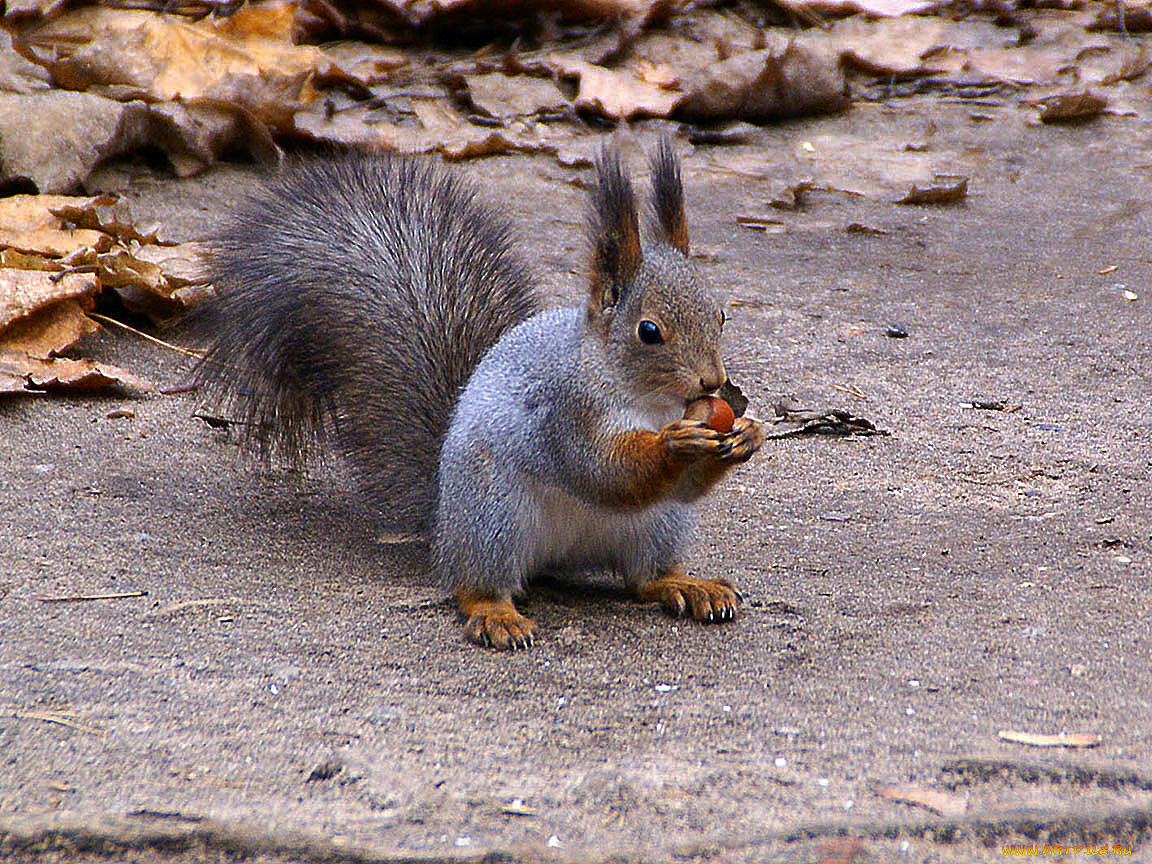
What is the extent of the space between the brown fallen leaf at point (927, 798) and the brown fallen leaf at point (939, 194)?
3.20 m

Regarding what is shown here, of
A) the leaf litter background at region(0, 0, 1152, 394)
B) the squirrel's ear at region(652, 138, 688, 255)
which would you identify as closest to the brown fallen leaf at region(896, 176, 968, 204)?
the leaf litter background at region(0, 0, 1152, 394)

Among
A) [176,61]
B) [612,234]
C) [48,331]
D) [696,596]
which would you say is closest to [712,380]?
[612,234]

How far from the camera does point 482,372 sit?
215cm

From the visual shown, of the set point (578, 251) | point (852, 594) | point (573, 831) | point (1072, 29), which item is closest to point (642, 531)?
point (852, 594)

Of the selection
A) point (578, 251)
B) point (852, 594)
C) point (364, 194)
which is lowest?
point (852, 594)

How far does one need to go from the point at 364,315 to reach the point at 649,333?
0.65 meters

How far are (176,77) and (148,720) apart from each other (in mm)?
3113

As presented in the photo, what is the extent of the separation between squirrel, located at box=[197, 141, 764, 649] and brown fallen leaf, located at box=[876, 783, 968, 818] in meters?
0.59

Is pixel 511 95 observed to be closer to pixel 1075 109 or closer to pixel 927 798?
pixel 1075 109

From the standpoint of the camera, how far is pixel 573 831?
1312mm

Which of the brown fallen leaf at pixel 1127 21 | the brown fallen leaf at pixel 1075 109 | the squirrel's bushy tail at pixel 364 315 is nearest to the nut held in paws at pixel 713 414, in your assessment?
the squirrel's bushy tail at pixel 364 315

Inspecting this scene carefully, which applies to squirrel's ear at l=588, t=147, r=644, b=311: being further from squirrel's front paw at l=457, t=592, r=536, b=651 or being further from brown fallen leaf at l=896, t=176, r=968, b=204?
brown fallen leaf at l=896, t=176, r=968, b=204

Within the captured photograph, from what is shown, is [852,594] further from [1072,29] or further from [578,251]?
[1072,29]

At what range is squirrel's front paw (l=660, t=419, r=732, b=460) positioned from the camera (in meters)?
1.82
